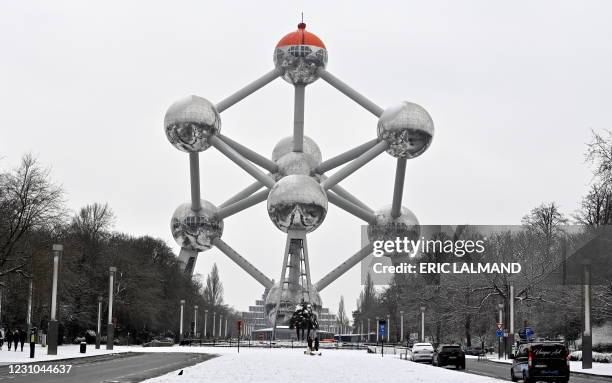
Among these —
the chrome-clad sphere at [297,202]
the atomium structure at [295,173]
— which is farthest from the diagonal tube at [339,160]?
the chrome-clad sphere at [297,202]

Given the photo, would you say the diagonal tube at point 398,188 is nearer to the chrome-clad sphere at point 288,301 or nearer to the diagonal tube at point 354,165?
the diagonal tube at point 354,165

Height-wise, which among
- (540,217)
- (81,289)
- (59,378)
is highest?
(540,217)

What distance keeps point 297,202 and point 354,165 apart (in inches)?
240

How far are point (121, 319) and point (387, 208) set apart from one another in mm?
22449

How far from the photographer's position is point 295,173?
66312 millimetres

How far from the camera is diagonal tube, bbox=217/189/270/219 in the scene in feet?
226

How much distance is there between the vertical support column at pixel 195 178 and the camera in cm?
6438

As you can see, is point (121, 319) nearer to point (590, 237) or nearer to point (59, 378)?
point (590, 237)

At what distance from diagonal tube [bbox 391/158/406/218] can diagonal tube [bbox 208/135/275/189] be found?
8.40 metres

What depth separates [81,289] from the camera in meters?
67.8

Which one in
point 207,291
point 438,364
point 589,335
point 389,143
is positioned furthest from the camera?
point 207,291

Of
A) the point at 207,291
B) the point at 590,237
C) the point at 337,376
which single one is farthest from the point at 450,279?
the point at 207,291

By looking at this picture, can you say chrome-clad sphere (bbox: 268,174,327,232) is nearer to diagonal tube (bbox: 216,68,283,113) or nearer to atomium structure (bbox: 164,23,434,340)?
atomium structure (bbox: 164,23,434,340)

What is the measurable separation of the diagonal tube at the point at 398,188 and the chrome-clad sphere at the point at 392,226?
559mm
